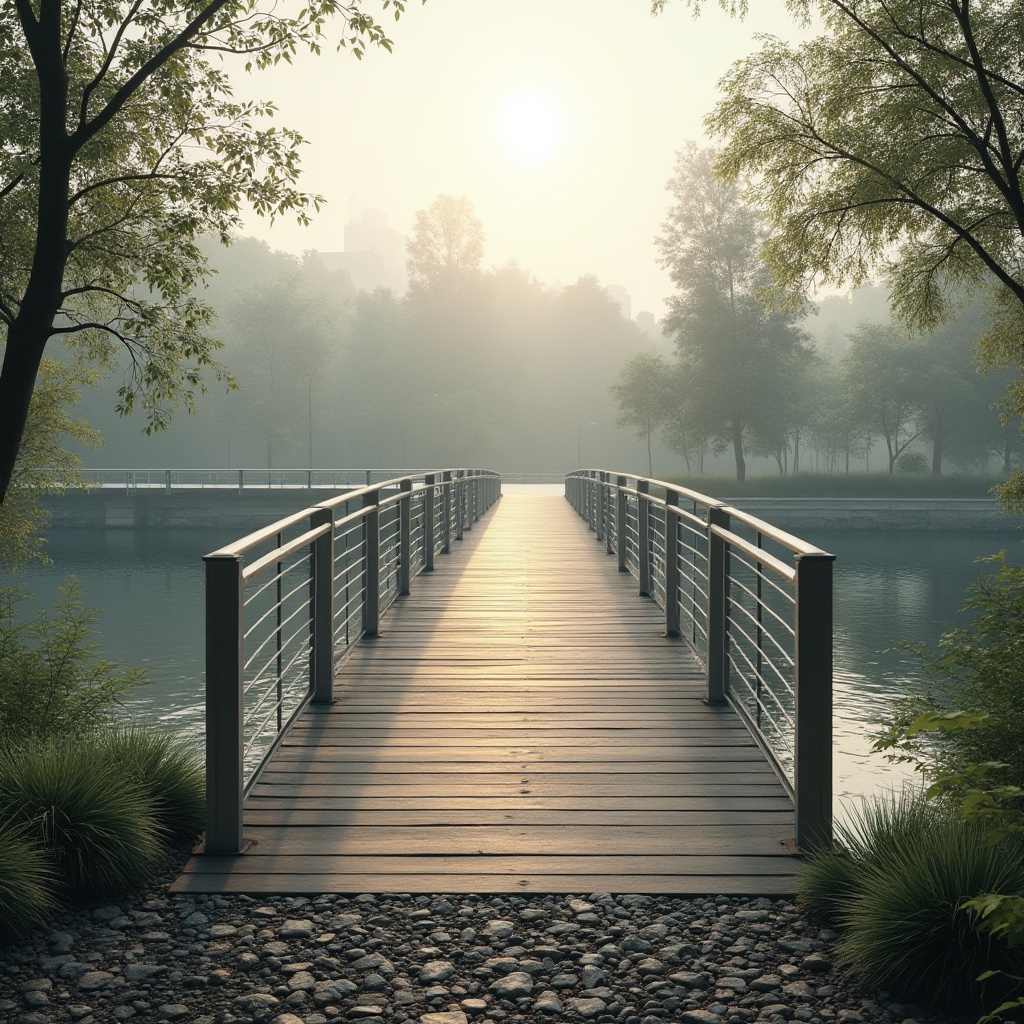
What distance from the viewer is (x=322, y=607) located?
625cm

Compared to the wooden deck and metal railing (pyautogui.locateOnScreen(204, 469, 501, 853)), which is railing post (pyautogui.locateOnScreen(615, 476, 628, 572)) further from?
the wooden deck

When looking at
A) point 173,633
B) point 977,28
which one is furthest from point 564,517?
point 977,28

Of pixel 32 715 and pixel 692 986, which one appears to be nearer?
pixel 692 986

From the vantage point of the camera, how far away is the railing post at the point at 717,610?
628 cm

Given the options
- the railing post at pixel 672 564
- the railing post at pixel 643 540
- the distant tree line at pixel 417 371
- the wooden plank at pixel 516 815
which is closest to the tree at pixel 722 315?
the distant tree line at pixel 417 371

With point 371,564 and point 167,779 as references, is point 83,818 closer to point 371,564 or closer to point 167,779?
point 167,779

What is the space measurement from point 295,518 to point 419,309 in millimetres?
→ 71601

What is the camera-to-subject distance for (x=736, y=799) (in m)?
4.95

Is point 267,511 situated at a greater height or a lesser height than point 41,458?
lesser

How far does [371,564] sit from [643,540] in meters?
3.56

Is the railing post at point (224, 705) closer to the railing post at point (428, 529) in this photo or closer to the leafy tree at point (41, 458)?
the railing post at point (428, 529)

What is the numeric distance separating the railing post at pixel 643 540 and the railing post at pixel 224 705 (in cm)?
678

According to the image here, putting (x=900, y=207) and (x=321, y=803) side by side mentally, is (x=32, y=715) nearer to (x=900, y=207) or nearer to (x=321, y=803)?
(x=321, y=803)

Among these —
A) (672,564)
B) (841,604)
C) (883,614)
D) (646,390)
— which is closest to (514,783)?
(672,564)
